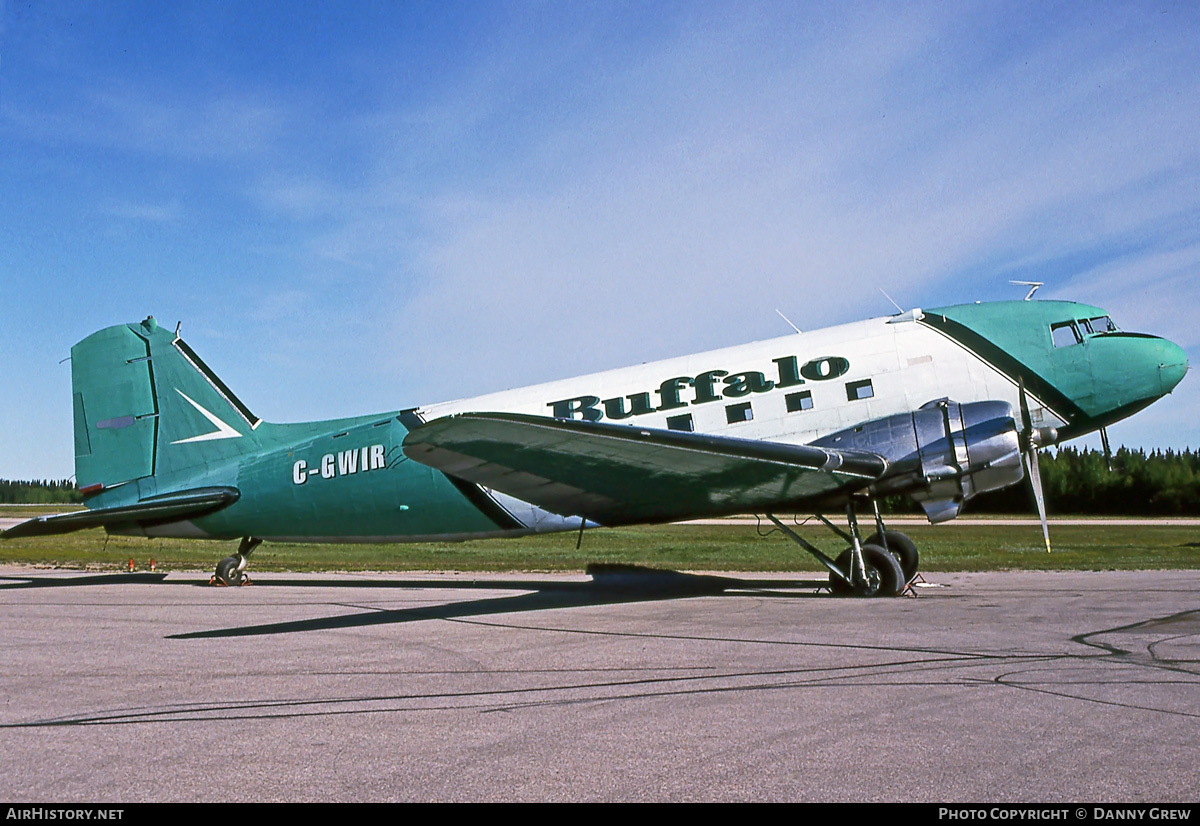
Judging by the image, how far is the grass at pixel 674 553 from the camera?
80.0 feet

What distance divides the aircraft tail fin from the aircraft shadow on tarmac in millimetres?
2610

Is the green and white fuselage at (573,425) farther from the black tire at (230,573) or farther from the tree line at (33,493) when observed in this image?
the tree line at (33,493)

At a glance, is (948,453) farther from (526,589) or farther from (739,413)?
(526,589)

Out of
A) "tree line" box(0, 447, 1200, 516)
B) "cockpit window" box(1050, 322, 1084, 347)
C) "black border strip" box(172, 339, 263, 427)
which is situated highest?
"black border strip" box(172, 339, 263, 427)

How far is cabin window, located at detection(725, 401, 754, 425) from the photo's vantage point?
15650 mm

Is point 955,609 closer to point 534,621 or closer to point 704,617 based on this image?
point 704,617

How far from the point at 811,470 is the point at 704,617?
3.03m

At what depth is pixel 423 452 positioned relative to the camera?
11547 mm

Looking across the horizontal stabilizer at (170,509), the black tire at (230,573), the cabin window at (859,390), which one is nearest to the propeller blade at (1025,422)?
the cabin window at (859,390)

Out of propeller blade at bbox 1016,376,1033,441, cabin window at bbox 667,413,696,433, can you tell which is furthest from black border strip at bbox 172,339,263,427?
propeller blade at bbox 1016,376,1033,441

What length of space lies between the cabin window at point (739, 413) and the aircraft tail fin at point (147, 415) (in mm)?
10487

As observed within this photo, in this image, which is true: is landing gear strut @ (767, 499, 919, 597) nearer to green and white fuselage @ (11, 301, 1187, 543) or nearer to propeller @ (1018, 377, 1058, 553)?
green and white fuselage @ (11, 301, 1187, 543)

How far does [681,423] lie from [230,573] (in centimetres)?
1092

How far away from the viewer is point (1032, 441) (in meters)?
14.7
